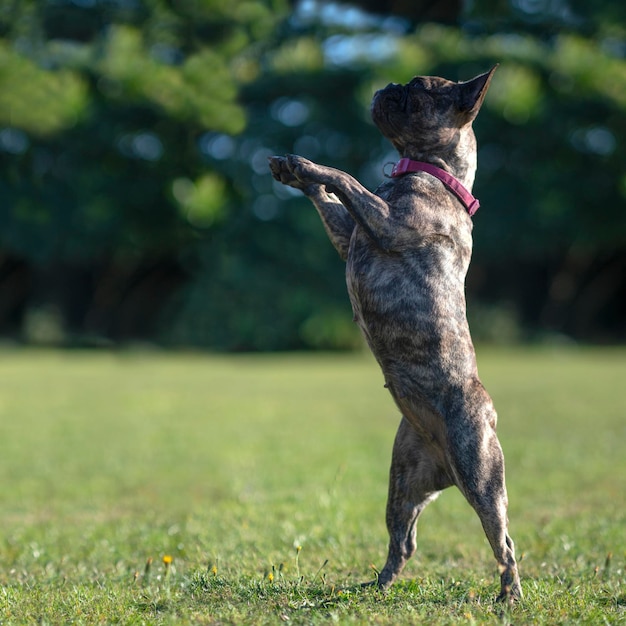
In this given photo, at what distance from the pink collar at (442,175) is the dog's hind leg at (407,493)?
1.15 m

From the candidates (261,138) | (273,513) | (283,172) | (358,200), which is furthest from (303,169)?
(261,138)

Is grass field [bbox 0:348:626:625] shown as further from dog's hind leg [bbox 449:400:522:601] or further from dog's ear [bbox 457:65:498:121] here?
dog's ear [bbox 457:65:498:121]

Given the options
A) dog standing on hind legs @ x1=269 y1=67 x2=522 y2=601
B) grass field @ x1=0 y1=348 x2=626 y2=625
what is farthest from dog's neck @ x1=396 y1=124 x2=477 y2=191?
grass field @ x1=0 y1=348 x2=626 y2=625

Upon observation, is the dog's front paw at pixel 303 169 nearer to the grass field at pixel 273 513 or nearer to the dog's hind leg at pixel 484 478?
the dog's hind leg at pixel 484 478

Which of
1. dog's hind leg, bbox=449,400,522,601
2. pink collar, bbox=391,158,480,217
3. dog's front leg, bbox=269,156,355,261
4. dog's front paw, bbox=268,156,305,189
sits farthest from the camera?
dog's front leg, bbox=269,156,355,261

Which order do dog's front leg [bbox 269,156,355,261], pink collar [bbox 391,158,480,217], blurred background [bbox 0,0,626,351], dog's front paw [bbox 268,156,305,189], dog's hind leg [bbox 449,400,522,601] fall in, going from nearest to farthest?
dog's hind leg [bbox 449,400,522,601]
dog's front paw [bbox 268,156,305,189]
pink collar [bbox 391,158,480,217]
dog's front leg [bbox 269,156,355,261]
blurred background [bbox 0,0,626,351]

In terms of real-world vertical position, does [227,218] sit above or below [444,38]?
below

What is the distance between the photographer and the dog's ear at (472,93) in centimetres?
402

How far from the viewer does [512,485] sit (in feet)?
25.9

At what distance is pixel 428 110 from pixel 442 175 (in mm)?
329

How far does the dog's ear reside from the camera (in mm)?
4016

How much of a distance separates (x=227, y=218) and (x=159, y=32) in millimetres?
5802

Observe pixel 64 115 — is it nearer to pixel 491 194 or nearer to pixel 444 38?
pixel 444 38

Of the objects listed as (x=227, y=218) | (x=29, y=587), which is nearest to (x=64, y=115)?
(x=227, y=218)
